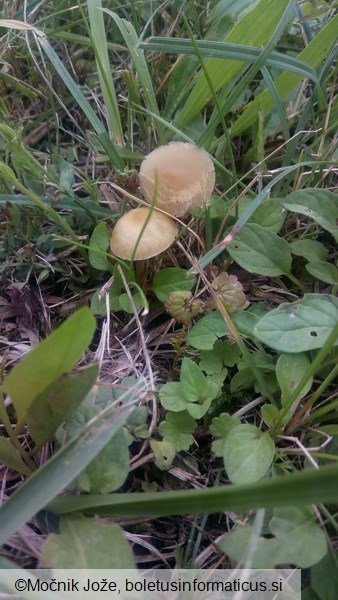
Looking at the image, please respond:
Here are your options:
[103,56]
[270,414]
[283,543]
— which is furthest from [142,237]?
[283,543]

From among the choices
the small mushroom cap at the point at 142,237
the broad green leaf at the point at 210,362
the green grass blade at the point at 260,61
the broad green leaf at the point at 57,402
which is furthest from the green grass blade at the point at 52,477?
the green grass blade at the point at 260,61

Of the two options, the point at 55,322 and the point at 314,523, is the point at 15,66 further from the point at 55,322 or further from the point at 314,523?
the point at 314,523

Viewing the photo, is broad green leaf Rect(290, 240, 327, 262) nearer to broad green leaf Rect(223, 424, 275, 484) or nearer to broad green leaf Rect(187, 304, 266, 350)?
broad green leaf Rect(187, 304, 266, 350)

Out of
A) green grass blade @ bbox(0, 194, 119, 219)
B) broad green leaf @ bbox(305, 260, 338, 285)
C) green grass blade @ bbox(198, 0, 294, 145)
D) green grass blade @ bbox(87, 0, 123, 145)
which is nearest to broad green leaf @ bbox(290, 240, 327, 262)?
broad green leaf @ bbox(305, 260, 338, 285)

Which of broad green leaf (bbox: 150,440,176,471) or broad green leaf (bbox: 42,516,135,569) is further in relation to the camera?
broad green leaf (bbox: 150,440,176,471)

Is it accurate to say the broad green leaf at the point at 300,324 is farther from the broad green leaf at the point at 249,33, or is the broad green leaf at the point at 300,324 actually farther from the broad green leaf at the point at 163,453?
the broad green leaf at the point at 249,33

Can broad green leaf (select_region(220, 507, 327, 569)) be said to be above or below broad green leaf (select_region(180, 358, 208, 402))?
below

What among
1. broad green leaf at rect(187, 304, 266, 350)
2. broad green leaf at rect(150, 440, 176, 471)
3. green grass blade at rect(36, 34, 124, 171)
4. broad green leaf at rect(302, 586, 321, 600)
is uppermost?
green grass blade at rect(36, 34, 124, 171)
